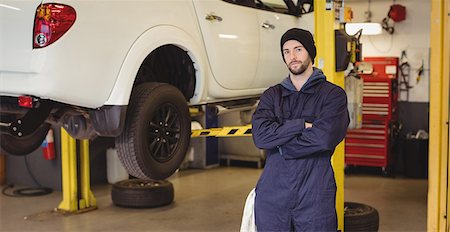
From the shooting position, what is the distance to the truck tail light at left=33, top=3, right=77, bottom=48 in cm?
280

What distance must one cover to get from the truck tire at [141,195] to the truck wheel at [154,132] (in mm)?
2514

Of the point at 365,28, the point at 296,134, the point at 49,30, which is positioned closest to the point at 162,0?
the point at 49,30

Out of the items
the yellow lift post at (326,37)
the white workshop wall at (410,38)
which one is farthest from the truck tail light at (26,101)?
the white workshop wall at (410,38)

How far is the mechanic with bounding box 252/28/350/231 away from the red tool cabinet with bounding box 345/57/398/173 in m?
4.62

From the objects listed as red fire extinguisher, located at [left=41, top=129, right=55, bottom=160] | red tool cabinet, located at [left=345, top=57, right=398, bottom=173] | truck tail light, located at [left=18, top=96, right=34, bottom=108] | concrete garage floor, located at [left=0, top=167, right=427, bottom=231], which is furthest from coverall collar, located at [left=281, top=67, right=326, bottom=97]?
red tool cabinet, located at [left=345, top=57, right=398, bottom=173]

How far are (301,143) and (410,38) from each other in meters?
5.36

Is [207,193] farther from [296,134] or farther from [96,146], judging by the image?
[296,134]

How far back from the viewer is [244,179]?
24.7ft

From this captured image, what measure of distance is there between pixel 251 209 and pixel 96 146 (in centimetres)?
421

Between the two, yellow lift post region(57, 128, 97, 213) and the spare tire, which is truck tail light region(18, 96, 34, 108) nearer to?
the spare tire

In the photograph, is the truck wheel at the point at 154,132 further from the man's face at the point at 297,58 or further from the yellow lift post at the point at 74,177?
the yellow lift post at the point at 74,177

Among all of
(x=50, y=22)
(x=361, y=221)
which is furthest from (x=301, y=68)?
(x=361, y=221)

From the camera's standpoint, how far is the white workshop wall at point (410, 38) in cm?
758

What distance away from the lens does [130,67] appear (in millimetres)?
3061
